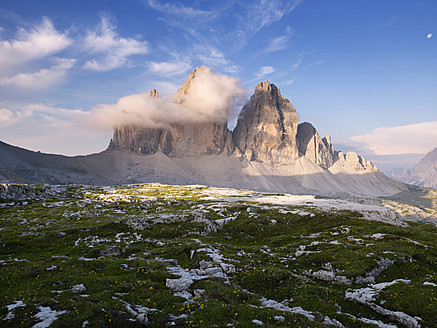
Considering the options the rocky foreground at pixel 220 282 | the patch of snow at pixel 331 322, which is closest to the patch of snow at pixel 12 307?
the rocky foreground at pixel 220 282

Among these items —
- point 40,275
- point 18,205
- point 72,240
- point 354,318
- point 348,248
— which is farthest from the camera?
point 18,205

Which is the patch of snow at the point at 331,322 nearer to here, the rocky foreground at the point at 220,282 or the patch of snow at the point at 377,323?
the rocky foreground at the point at 220,282

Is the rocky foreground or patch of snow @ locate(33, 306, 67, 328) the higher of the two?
patch of snow @ locate(33, 306, 67, 328)

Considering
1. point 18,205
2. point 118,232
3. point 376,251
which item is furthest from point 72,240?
point 18,205

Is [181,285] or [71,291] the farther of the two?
[181,285]

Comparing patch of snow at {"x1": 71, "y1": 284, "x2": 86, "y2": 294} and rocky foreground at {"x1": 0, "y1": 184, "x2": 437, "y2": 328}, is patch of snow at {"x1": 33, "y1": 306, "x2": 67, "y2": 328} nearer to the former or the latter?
rocky foreground at {"x1": 0, "y1": 184, "x2": 437, "y2": 328}

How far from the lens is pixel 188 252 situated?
31406mm

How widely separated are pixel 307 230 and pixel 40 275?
4317 centimetres

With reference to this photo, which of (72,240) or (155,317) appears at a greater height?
(155,317)

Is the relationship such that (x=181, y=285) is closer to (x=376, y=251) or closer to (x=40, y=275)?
(x=40, y=275)

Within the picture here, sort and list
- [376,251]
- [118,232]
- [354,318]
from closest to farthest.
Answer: [354,318] < [376,251] < [118,232]

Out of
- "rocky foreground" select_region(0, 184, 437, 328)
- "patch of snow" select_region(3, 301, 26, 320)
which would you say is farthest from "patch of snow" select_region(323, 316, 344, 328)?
"patch of snow" select_region(3, 301, 26, 320)

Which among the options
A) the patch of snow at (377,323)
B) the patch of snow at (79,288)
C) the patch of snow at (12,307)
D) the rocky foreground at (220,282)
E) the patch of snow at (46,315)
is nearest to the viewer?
the patch of snow at (46,315)

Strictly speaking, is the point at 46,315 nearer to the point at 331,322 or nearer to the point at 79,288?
the point at 79,288
